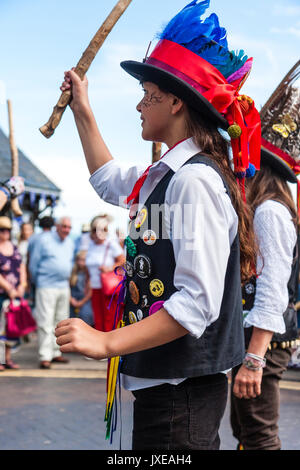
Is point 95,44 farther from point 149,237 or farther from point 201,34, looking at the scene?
point 149,237

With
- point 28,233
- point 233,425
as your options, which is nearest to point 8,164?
point 28,233

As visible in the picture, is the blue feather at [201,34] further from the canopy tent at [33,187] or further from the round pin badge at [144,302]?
the canopy tent at [33,187]

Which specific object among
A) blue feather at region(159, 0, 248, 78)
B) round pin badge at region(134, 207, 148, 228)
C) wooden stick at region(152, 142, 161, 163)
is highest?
blue feather at region(159, 0, 248, 78)

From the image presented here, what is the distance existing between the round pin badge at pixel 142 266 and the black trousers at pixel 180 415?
36cm

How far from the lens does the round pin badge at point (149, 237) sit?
6.00ft

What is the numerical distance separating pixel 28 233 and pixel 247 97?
28.0 feet

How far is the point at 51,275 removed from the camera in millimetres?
7750

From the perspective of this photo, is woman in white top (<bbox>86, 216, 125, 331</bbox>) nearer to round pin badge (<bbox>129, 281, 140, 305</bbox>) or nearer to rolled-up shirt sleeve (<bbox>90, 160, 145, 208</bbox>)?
rolled-up shirt sleeve (<bbox>90, 160, 145, 208</bbox>)

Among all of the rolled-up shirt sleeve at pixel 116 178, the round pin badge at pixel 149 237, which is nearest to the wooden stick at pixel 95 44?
the rolled-up shirt sleeve at pixel 116 178

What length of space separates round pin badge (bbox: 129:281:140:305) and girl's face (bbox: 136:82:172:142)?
0.51 m

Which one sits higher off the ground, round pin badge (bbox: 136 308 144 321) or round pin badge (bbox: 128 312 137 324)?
round pin badge (bbox: 136 308 144 321)

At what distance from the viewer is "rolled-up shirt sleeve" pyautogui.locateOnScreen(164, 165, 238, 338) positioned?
5.24 ft

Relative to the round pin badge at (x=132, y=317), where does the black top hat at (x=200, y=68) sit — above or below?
above

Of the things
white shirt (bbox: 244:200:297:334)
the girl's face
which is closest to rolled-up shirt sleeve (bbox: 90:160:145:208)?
the girl's face
